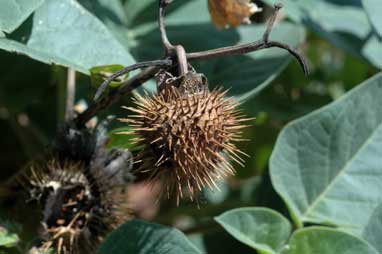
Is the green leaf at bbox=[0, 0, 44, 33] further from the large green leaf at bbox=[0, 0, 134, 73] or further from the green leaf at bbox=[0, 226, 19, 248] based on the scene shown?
the green leaf at bbox=[0, 226, 19, 248]

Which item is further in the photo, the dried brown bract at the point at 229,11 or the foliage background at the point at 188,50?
the dried brown bract at the point at 229,11

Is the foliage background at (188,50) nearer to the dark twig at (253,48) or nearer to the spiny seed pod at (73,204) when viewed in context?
the spiny seed pod at (73,204)

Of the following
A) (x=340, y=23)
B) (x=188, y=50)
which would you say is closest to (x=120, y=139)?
(x=188, y=50)

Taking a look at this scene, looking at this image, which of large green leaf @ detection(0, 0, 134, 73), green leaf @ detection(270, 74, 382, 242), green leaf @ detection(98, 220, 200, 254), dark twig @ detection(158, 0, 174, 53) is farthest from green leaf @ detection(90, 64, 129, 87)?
green leaf @ detection(270, 74, 382, 242)

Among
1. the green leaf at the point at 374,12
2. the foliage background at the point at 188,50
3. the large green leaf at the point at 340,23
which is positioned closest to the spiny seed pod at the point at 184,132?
the foliage background at the point at 188,50

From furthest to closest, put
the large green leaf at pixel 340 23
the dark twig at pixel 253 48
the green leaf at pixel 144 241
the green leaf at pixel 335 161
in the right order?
the large green leaf at pixel 340 23
the green leaf at pixel 335 161
the green leaf at pixel 144 241
the dark twig at pixel 253 48

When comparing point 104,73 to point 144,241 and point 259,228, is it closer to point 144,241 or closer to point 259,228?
point 144,241
